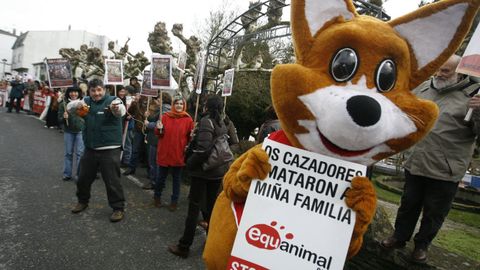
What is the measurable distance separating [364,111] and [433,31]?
669 millimetres

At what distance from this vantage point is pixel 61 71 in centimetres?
586

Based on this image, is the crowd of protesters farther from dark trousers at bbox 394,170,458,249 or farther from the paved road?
dark trousers at bbox 394,170,458,249

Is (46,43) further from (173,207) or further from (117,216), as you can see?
(117,216)

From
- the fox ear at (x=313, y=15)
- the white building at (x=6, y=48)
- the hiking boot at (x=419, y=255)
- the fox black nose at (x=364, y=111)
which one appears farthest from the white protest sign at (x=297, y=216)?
the white building at (x=6, y=48)

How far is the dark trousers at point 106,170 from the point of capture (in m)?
4.44

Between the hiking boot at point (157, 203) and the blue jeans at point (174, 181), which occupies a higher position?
the blue jeans at point (174, 181)

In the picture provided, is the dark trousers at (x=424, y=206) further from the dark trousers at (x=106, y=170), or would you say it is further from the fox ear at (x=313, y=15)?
the dark trousers at (x=106, y=170)

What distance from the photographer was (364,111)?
1.57 metres

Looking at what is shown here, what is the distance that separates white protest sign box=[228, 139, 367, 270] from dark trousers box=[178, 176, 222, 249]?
2.03 metres

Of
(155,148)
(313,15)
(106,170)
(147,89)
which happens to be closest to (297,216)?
(313,15)

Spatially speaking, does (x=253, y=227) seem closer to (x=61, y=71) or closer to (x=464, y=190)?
(x=61, y=71)

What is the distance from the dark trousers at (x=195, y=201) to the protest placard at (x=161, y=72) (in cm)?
204

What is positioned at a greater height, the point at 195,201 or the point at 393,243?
the point at 393,243

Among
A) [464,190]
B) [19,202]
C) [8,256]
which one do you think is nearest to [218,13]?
[464,190]
